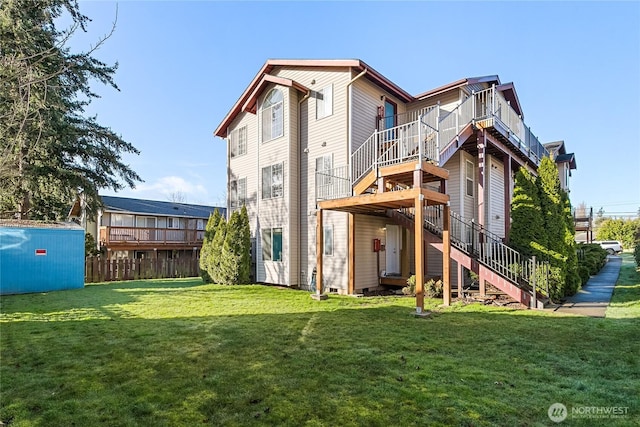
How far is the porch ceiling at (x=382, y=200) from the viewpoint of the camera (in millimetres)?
8156

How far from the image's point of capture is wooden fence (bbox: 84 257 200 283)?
54.4ft

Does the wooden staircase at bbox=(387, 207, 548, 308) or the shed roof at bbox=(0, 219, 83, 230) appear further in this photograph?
the shed roof at bbox=(0, 219, 83, 230)

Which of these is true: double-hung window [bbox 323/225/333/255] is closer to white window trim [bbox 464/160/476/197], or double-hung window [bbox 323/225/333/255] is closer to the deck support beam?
the deck support beam

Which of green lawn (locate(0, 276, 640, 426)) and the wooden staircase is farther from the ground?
the wooden staircase

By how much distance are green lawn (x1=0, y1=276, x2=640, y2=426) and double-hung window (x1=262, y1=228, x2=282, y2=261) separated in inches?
225

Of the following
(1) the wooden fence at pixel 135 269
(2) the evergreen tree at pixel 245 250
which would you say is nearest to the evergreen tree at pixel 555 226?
(2) the evergreen tree at pixel 245 250

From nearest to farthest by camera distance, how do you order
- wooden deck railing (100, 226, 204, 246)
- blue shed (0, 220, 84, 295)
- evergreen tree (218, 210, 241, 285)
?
blue shed (0, 220, 84, 295) → evergreen tree (218, 210, 241, 285) → wooden deck railing (100, 226, 204, 246)

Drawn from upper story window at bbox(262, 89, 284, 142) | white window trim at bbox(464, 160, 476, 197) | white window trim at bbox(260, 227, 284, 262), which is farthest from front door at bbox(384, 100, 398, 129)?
white window trim at bbox(260, 227, 284, 262)

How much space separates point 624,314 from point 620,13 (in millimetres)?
8777

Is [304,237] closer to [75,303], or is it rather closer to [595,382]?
[75,303]

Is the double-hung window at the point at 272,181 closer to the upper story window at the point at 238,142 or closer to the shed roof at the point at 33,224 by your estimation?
the upper story window at the point at 238,142

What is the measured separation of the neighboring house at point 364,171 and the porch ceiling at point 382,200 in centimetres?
→ 6

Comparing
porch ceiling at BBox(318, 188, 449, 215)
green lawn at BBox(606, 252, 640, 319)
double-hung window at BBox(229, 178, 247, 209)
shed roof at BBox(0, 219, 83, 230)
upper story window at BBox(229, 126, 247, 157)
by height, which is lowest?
green lawn at BBox(606, 252, 640, 319)

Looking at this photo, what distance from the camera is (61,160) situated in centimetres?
1633
